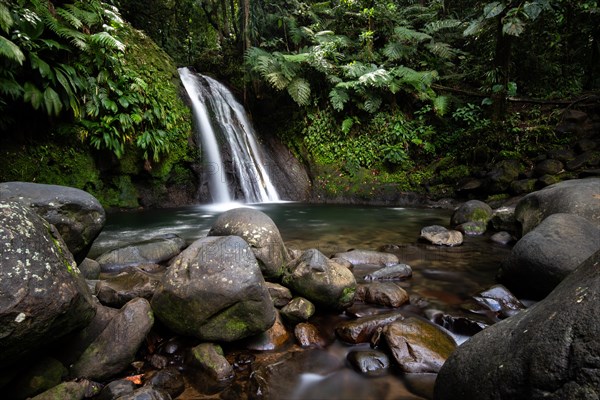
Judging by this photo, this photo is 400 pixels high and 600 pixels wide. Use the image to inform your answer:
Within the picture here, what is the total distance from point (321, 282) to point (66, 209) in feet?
8.38

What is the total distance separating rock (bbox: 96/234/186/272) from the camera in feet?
14.4

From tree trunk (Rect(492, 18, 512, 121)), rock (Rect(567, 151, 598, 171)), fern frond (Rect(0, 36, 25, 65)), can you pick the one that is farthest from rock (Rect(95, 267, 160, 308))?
tree trunk (Rect(492, 18, 512, 121))

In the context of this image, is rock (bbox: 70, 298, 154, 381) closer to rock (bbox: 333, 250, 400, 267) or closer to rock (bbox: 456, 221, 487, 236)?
rock (bbox: 333, 250, 400, 267)

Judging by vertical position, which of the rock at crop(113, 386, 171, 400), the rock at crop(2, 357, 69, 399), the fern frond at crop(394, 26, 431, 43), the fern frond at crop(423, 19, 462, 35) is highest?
the fern frond at crop(423, 19, 462, 35)

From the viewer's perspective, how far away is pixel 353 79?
36.8 ft

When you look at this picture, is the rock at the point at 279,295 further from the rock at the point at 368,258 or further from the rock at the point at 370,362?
the rock at the point at 368,258

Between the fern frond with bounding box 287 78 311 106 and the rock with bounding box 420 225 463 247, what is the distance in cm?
642

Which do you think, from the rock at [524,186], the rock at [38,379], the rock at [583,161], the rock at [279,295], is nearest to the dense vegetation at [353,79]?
the rock at [583,161]

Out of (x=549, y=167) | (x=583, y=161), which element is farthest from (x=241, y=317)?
(x=583, y=161)

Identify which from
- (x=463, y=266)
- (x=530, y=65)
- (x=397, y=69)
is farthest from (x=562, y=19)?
(x=463, y=266)

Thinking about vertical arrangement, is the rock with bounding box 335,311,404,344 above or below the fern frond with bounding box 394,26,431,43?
below

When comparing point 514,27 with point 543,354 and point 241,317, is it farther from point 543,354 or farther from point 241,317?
point 241,317

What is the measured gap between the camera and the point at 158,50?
1066cm

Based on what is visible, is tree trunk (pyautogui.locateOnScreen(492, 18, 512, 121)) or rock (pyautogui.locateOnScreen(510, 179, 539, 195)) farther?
tree trunk (pyautogui.locateOnScreen(492, 18, 512, 121))
